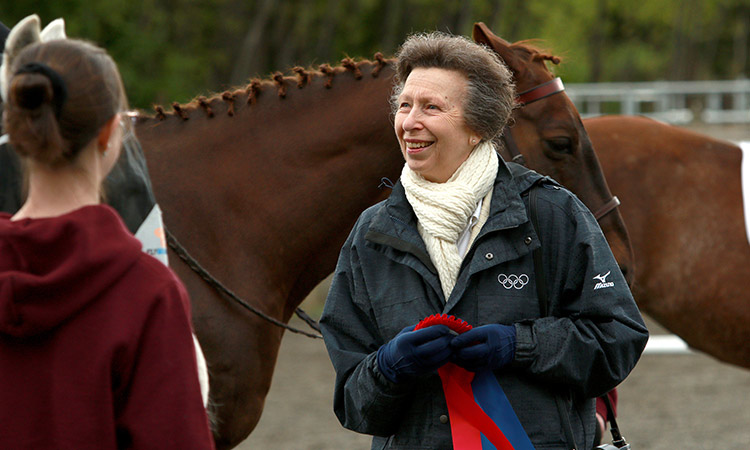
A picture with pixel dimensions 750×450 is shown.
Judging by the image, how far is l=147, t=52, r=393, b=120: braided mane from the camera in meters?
3.45

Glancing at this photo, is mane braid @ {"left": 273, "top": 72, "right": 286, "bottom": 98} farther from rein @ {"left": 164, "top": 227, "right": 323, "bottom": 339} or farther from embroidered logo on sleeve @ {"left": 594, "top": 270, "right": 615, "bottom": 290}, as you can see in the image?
embroidered logo on sleeve @ {"left": 594, "top": 270, "right": 615, "bottom": 290}

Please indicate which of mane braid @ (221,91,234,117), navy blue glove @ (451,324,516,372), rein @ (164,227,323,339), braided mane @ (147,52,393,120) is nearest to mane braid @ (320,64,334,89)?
braided mane @ (147,52,393,120)

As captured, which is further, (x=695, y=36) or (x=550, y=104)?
(x=695, y=36)

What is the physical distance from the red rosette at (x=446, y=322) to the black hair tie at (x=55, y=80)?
95cm

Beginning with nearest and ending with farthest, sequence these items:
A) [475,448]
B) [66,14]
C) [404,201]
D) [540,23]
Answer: [475,448] → [404,201] → [66,14] → [540,23]

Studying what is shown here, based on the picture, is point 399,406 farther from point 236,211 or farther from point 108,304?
point 236,211

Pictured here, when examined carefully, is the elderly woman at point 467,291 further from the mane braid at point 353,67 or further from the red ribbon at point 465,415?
the mane braid at point 353,67

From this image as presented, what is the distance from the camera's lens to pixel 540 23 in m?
28.7

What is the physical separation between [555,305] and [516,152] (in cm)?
115

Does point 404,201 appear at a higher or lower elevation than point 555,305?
higher

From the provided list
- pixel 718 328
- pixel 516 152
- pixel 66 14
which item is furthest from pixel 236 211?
pixel 66 14

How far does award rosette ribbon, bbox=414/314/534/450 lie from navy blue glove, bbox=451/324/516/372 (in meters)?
0.04

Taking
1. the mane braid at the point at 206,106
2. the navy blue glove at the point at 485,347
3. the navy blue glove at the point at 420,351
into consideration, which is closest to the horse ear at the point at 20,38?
the navy blue glove at the point at 420,351

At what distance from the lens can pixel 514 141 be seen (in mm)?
3297
